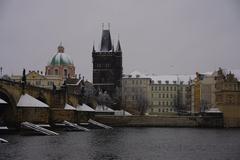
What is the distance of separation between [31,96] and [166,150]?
3186 centimetres

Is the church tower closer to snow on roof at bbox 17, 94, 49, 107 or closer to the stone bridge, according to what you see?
the stone bridge

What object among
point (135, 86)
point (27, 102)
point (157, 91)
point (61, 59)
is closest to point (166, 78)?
point (157, 91)

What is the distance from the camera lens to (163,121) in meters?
96.7

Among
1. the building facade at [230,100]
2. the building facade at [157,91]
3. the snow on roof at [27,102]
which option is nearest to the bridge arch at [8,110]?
the snow on roof at [27,102]

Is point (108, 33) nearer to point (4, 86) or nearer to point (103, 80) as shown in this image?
point (103, 80)

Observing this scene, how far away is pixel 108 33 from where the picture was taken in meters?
149

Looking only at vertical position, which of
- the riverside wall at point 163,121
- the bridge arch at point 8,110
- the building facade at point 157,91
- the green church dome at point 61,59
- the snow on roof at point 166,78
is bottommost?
the riverside wall at point 163,121

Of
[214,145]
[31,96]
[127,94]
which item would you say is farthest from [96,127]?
[127,94]

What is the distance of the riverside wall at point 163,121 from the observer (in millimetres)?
94438

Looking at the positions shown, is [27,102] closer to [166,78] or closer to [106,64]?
[106,64]

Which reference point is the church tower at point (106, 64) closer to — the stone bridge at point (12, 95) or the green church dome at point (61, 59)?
the green church dome at point (61, 59)

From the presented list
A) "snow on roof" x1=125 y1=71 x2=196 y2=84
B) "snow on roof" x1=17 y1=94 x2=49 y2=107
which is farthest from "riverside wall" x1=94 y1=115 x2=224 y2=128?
"snow on roof" x1=125 y1=71 x2=196 y2=84

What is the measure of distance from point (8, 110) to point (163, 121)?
39242 mm

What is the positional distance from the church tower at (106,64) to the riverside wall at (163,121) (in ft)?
163
